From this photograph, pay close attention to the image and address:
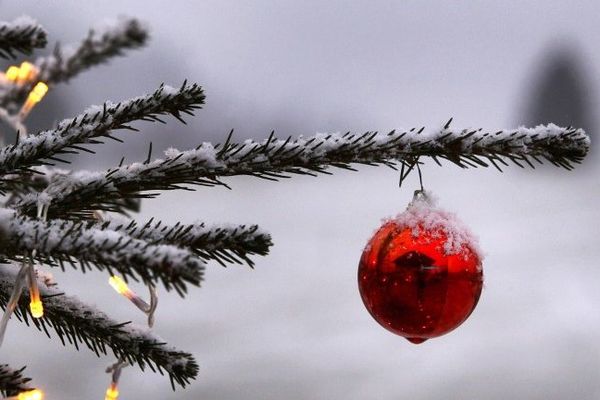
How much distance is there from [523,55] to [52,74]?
25933 millimetres

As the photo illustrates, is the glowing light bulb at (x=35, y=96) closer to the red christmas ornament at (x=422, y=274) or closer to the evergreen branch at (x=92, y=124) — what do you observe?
the evergreen branch at (x=92, y=124)

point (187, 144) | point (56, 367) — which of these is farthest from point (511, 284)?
point (187, 144)

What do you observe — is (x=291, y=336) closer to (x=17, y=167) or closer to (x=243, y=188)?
(x=17, y=167)

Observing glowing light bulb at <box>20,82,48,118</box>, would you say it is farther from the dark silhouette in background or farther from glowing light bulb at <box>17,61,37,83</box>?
the dark silhouette in background

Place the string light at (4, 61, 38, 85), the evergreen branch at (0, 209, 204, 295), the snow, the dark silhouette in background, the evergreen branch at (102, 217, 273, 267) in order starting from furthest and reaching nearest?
1. the dark silhouette in background
2. the string light at (4, 61, 38, 85)
3. the snow
4. the evergreen branch at (102, 217, 273, 267)
5. the evergreen branch at (0, 209, 204, 295)

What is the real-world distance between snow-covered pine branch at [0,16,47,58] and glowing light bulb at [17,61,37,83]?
0.54 meters

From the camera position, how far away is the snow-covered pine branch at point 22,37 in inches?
32.4

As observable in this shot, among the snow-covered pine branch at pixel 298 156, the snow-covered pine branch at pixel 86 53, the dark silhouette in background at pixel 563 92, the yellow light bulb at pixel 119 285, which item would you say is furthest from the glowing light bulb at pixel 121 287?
the dark silhouette in background at pixel 563 92

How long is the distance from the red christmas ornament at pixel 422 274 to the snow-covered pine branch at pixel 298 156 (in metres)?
0.20

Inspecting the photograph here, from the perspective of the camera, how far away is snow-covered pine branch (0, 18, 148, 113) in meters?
0.99

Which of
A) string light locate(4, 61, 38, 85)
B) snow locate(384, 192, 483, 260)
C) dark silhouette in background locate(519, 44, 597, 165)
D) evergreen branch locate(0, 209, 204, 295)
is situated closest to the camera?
evergreen branch locate(0, 209, 204, 295)

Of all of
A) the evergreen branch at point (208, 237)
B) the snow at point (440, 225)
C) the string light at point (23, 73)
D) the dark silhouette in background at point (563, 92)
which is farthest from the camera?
the dark silhouette in background at point (563, 92)

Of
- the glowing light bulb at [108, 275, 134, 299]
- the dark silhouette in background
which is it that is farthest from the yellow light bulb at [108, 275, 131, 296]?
the dark silhouette in background

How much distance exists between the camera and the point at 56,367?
548 centimetres
